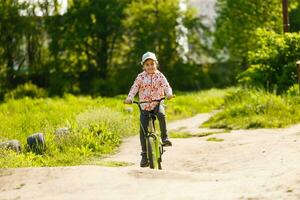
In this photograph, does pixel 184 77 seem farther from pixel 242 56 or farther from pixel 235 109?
pixel 235 109

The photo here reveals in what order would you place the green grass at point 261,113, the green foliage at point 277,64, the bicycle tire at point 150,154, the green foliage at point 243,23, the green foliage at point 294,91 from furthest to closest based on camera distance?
the green foliage at point 243,23 < the green foliage at point 277,64 < the green foliage at point 294,91 < the green grass at point 261,113 < the bicycle tire at point 150,154

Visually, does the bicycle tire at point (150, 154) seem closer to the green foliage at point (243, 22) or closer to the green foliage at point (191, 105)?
the green foliage at point (191, 105)

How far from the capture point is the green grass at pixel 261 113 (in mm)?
15102

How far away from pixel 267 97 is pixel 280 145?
5.68 metres

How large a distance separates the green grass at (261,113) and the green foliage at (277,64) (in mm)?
1235

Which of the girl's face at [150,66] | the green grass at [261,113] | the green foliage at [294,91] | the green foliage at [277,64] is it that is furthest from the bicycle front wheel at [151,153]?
the green foliage at [277,64]

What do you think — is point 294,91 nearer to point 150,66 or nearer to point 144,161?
point 150,66

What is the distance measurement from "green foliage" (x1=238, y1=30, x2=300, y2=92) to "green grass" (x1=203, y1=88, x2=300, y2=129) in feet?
4.05

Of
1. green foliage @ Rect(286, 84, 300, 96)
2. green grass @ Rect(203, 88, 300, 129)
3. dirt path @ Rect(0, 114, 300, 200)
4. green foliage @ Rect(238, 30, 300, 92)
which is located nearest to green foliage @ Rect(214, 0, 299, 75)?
green foliage @ Rect(238, 30, 300, 92)

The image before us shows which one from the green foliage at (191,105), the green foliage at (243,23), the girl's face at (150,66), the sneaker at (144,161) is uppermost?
the green foliage at (243,23)

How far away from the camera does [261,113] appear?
1598 centimetres

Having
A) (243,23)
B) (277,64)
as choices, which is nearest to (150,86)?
(277,64)

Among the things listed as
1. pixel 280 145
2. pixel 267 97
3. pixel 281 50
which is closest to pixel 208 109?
pixel 281 50

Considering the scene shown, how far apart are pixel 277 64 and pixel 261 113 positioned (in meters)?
3.62
